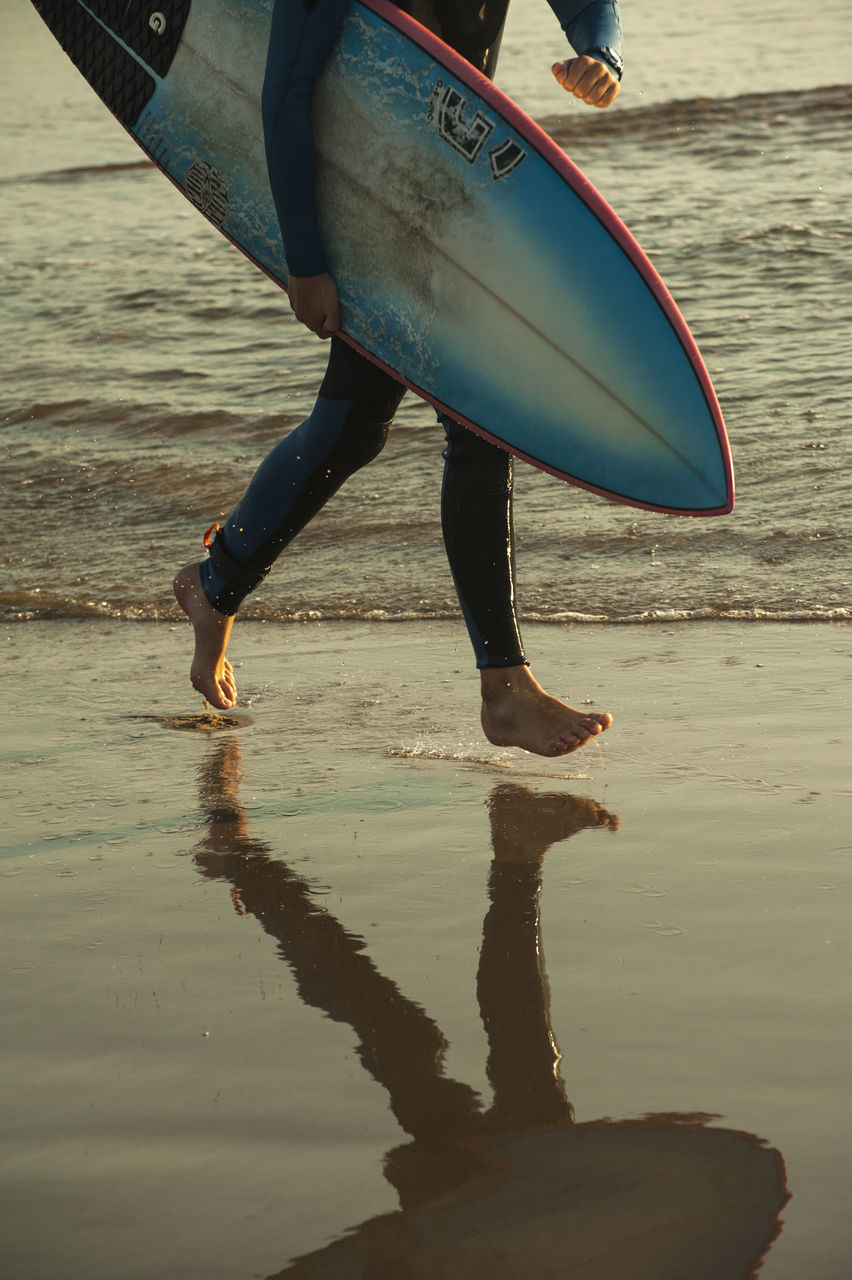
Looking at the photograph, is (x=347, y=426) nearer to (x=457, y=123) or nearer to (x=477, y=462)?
(x=477, y=462)

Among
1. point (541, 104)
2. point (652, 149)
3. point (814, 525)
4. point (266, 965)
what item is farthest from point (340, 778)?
point (541, 104)

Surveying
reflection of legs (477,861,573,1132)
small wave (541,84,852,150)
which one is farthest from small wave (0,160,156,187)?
reflection of legs (477,861,573,1132)

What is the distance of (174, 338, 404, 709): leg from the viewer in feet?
8.63

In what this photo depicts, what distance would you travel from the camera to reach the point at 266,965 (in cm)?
192

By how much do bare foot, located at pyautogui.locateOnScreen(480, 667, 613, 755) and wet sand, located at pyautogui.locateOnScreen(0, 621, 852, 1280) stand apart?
87mm

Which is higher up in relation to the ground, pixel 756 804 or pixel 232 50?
pixel 232 50

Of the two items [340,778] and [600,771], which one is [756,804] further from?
[340,778]

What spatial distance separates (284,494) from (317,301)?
379 millimetres

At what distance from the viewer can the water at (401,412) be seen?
153 inches

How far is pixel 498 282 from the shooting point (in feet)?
8.20

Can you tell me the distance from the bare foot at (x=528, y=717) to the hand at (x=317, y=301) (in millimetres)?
655

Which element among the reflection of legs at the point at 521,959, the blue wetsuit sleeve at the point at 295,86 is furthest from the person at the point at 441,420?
the reflection of legs at the point at 521,959

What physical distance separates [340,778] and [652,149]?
11009 millimetres

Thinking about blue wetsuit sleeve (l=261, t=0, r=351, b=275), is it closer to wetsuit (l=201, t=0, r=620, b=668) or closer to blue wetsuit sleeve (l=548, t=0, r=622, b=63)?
wetsuit (l=201, t=0, r=620, b=668)
